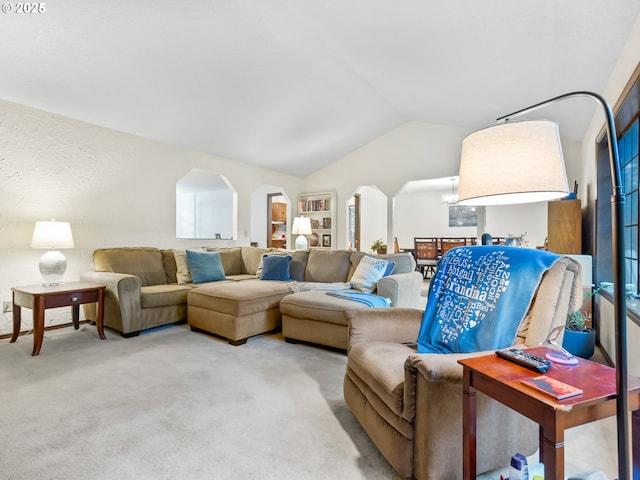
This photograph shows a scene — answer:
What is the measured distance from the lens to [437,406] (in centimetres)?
125

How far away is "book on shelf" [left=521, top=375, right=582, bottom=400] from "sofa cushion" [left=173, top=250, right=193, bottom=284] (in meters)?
3.85

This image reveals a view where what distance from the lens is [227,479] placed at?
141 cm

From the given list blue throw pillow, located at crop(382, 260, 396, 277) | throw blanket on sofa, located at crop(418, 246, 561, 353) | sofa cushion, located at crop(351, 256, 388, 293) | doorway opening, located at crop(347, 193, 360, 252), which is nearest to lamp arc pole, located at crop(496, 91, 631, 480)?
throw blanket on sofa, located at crop(418, 246, 561, 353)

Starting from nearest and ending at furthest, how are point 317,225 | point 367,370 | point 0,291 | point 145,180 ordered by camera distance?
point 367,370 → point 0,291 → point 145,180 → point 317,225

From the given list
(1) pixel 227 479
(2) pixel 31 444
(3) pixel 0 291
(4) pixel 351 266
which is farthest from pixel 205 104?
(1) pixel 227 479

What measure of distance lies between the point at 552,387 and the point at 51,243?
12.6 ft

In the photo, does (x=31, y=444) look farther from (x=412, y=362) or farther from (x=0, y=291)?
(x=0, y=291)

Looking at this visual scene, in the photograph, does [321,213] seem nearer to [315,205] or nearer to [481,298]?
[315,205]

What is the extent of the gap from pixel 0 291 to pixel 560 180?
14.8 feet

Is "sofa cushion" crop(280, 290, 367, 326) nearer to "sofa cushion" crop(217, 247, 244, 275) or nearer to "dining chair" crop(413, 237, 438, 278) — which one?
"sofa cushion" crop(217, 247, 244, 275)

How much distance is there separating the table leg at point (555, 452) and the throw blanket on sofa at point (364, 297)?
2.12m

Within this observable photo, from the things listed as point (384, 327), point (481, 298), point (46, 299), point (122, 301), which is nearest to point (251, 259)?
point (122, 301)

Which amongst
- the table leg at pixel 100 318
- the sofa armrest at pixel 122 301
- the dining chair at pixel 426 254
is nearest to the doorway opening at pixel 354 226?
the dining chair at pixel 426 254

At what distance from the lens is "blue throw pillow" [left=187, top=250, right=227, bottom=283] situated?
4121 millimetres
